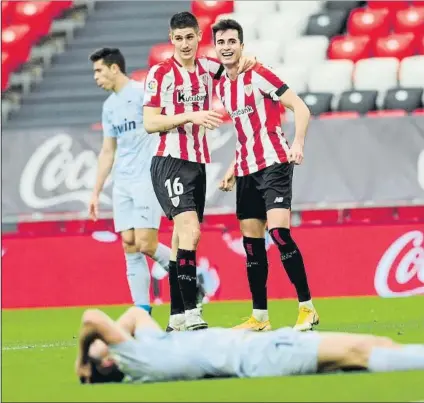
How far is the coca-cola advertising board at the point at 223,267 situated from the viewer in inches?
488

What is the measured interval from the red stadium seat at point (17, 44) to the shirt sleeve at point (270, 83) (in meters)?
9.07

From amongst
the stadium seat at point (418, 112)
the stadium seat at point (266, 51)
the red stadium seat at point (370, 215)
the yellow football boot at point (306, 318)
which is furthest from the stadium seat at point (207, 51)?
the yellow football boot at point (306, 318)

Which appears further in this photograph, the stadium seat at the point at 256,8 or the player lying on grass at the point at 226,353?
the stadium seat at the point at 256,8

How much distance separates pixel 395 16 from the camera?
16.0 m

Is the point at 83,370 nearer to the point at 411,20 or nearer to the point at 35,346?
the point at 35,346

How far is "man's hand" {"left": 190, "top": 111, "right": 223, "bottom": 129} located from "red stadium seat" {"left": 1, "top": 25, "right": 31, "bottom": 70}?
9368 mm

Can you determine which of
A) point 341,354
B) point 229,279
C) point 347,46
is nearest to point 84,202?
point 229,279

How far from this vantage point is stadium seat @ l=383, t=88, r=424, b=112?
536 inches

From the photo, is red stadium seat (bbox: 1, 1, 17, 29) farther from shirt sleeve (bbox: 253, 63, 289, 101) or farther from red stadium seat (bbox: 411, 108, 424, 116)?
shirt sleeve (bbox: 253, 63, 289, 101)

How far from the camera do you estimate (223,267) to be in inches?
506

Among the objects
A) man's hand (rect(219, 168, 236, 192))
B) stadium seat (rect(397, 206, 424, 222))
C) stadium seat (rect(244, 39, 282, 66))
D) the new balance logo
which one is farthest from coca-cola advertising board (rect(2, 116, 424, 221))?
man's hand (rect(219, 168, 236, 192))

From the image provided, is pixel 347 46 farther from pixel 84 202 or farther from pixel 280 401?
pixel 280 401

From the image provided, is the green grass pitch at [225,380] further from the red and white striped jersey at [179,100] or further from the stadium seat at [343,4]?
the stadium seat at [343,4]

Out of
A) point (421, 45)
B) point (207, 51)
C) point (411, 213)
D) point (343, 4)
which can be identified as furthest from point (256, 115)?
point (343, 4)
